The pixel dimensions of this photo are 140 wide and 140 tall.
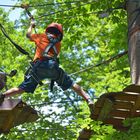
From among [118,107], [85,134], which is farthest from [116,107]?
[85,134]

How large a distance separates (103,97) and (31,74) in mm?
1512

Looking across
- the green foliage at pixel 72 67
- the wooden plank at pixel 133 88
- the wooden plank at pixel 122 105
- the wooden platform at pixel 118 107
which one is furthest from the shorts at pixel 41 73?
the green foliage at pixel 72 67

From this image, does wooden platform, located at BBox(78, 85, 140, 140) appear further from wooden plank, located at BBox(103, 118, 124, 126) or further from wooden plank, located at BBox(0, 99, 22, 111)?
wooden plank, located at BBox(0, 99, 22, 111)

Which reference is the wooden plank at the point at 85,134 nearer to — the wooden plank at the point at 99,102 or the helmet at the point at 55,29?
the wooden plank at the point at 99,102

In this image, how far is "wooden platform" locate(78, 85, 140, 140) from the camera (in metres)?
5.53

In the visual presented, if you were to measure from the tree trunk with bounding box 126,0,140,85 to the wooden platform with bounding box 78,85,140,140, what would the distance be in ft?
2.05

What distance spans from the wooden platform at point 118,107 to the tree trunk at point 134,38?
625 mm

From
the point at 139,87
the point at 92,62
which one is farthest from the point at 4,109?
the point at 92,62

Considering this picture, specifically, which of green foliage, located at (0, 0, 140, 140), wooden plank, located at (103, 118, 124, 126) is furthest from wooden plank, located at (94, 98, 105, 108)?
green foliage, located at (0, 0, 140, 140)

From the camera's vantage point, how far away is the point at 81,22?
9805 mm

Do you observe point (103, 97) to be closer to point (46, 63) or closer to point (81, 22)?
point (46, 63)

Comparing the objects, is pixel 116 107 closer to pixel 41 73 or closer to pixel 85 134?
pixel 85 134

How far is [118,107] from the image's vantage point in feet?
19.4

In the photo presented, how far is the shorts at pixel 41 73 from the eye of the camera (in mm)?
6449
